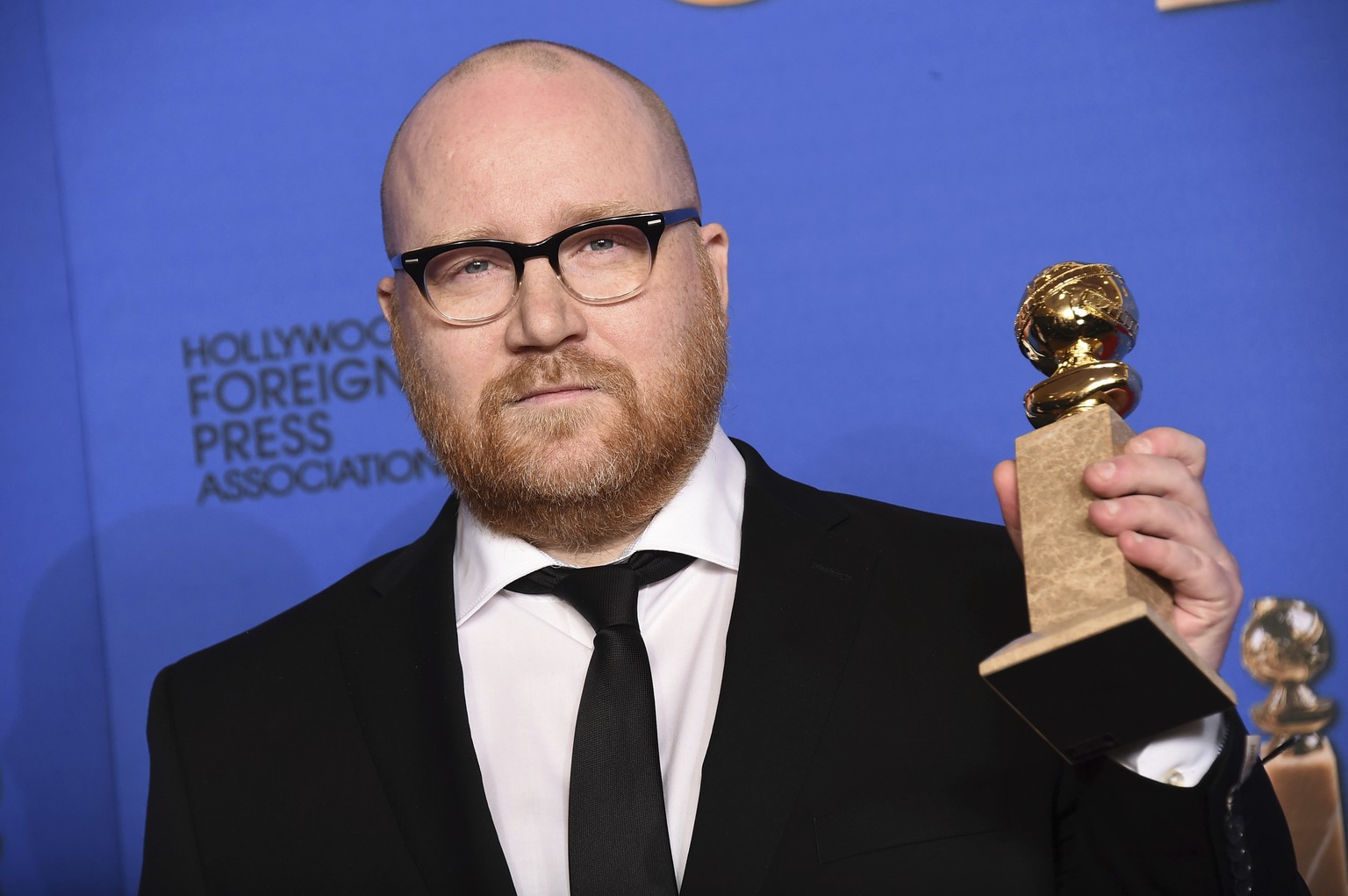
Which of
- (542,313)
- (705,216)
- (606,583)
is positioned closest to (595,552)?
(606,583)

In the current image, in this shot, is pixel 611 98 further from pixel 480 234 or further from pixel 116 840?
pixel 116 840

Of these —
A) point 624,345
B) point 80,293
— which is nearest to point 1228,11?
point 624,345

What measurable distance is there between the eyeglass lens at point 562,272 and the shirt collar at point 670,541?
0.91 ft

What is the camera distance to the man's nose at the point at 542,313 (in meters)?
1.50

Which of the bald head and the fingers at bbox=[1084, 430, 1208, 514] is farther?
the bald head

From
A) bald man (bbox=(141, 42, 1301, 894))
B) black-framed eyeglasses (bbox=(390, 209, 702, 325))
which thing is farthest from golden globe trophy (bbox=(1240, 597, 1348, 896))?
black-framed eyeglasses (bbox=(390, 209, 702, 325))

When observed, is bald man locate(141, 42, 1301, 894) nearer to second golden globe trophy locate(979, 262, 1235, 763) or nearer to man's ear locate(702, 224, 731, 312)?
man's ear locate(702, 224, 731, 312)

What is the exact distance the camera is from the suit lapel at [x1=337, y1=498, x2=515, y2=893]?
1.42m

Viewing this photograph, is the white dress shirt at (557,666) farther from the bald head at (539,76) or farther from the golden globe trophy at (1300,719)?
the golden globe trophy at (1300,719)

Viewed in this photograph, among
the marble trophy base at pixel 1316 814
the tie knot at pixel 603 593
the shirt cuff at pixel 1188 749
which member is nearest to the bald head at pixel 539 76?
the tie knot at pixel 603 593

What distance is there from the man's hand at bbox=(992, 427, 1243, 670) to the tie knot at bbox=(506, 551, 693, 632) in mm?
650

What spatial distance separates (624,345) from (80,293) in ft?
5.45

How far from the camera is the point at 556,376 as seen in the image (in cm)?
152

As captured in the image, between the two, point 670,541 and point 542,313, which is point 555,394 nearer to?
point 542,313
